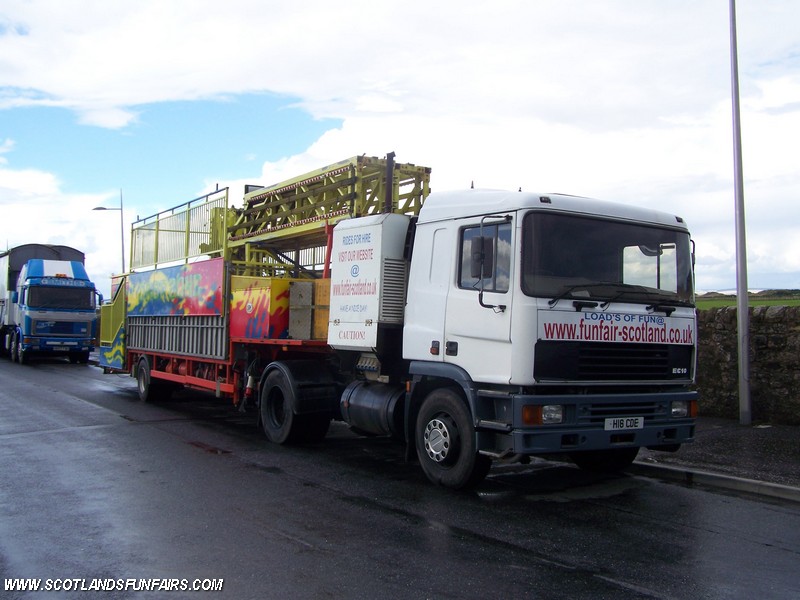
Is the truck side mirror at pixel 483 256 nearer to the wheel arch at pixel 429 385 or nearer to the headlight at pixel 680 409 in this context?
the wheel arch at pixel 429 385

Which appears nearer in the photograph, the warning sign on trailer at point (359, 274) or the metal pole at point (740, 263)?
the warning sign on trailer at point (359, 274)

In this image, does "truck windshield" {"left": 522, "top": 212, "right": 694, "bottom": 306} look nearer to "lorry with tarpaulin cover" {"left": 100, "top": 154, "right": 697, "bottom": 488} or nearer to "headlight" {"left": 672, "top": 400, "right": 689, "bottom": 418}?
"lorry with tarpaulin cover" {"left": 100, "top": 154, "right": 697, "bottom": 488}

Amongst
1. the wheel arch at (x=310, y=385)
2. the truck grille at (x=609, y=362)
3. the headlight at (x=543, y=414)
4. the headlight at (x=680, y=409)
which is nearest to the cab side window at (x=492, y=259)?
the truck grille at (x=609, y=362)

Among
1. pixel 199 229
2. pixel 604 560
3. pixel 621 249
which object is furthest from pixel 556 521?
pixel 199 229

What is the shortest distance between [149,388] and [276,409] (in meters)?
5.71

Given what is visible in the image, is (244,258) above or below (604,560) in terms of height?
above

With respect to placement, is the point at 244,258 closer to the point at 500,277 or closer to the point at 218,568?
the point at 500,277

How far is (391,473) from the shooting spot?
8.45m

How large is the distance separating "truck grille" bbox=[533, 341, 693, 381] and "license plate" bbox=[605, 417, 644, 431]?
0.38m

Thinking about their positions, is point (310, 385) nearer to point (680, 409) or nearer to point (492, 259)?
point (492, 259)

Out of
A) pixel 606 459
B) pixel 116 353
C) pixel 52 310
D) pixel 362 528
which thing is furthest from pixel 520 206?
pixel 52 310

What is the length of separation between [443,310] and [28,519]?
4.17 metres

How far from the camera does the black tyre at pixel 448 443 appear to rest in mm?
7227

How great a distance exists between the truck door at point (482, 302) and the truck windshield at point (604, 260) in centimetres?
25
